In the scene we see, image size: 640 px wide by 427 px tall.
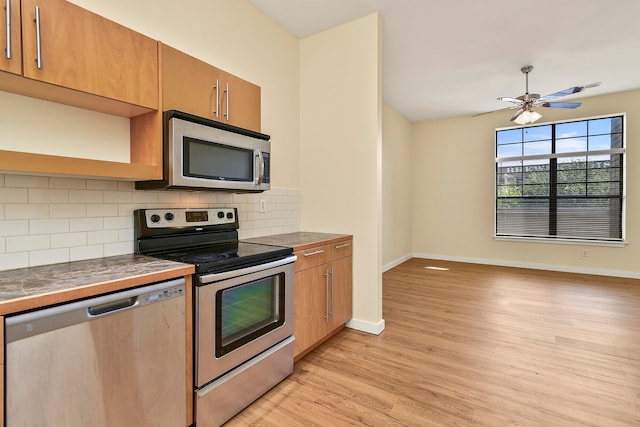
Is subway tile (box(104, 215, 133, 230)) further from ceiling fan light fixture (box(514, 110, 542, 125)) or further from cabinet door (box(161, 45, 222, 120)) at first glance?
ceiling fan light fixture (box(514, 110, 542, 125))

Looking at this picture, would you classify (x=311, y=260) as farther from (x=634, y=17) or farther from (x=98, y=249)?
(x=634, y=17)

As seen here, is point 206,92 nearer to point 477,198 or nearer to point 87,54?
point 87,54

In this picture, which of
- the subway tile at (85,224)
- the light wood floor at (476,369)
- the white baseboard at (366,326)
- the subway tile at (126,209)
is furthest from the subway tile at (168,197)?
the white baseboard at (366,326)

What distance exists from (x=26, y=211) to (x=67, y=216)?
16 centimetres

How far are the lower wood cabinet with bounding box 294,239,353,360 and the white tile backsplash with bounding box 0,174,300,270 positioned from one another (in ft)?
3.22

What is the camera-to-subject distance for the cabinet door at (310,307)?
7.56 feet

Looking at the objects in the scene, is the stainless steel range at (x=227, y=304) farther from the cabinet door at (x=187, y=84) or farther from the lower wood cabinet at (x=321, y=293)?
the cabinet door at (x=187, y=84)

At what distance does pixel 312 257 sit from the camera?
242 centimetres

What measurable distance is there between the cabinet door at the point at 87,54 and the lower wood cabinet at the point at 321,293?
1436 millimetres

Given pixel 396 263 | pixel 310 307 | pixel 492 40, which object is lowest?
pixel 396 263

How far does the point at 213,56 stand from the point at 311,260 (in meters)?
1.74

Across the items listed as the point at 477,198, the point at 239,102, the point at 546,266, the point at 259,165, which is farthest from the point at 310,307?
the point at 546,266

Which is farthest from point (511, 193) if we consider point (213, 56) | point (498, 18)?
point (213, 56)

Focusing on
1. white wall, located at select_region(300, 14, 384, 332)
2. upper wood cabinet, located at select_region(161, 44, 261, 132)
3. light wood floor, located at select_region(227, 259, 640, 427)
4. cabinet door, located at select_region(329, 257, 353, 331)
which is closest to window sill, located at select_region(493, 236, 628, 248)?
light wood floor, located at select_region(227, 259, 640, 427)
